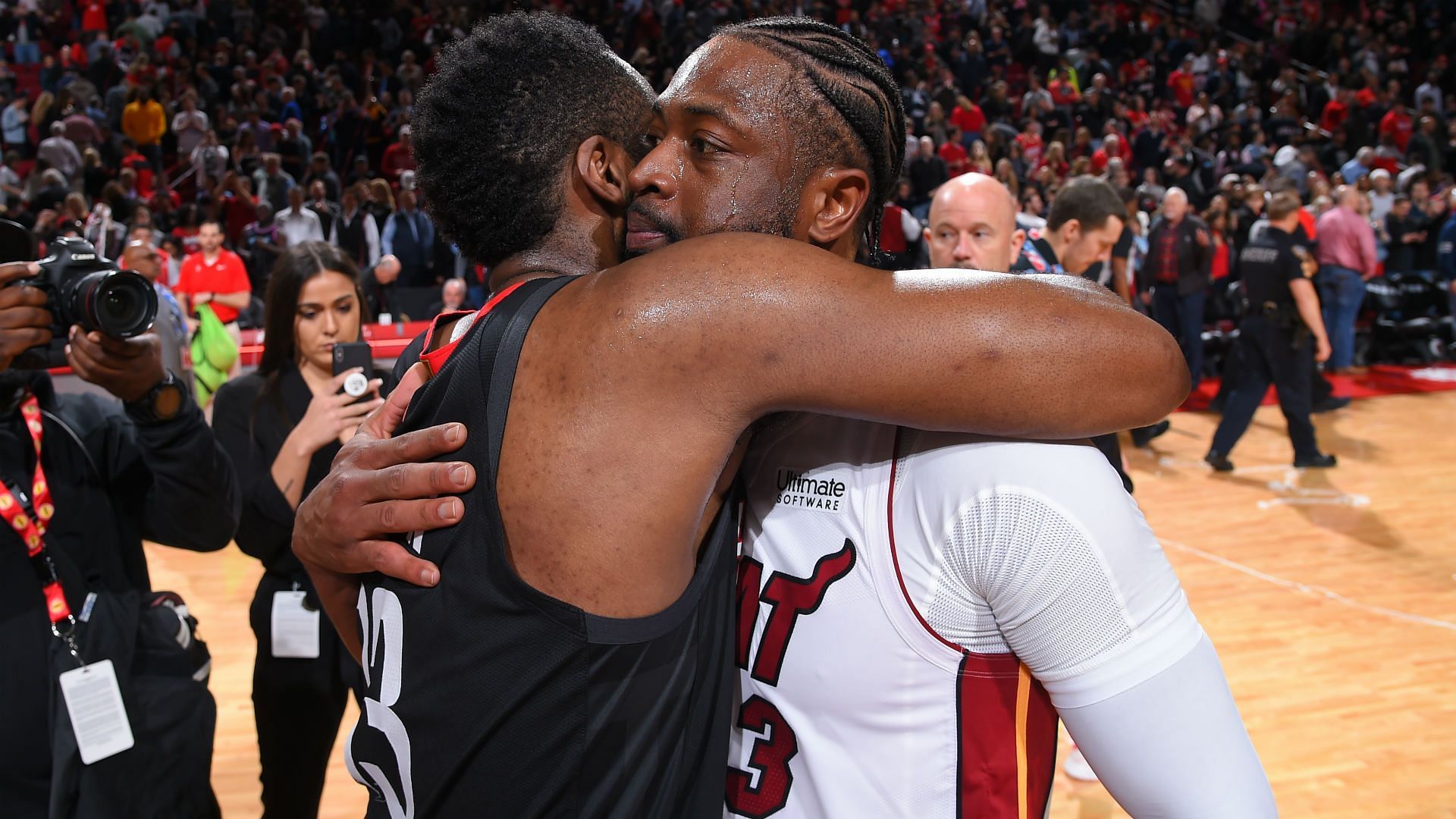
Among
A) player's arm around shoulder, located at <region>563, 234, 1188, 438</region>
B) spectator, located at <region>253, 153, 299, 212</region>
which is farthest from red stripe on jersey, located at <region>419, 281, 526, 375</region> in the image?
spectator, located at <region>253, 153, 299, 212</region>

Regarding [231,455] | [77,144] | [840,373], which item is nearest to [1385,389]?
[231,455]

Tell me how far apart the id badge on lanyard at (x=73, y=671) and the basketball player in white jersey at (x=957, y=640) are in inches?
49.5

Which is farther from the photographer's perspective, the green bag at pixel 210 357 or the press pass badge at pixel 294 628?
the green bag at pixel 210 357

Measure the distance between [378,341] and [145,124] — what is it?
7863 mm

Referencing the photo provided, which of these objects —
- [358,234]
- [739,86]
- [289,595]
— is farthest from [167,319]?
[358,234]

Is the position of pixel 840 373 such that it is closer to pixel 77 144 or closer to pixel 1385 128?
pixel 77 144

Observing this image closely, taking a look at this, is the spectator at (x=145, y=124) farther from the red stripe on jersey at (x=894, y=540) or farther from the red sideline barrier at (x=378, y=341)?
the red stripe on jersey at (x=894, y=540)

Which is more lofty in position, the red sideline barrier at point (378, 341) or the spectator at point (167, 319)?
the spectator at point (167, 319)

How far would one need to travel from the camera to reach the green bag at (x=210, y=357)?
20.4 ft

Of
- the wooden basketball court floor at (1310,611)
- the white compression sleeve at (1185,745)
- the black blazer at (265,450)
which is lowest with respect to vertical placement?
the wooden basketball court floor at (1310,611)

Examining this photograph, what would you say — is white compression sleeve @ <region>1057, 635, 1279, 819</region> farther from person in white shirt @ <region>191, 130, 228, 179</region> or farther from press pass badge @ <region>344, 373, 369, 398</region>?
person in white shirt @ <region>191, 130, 228, 179</region>

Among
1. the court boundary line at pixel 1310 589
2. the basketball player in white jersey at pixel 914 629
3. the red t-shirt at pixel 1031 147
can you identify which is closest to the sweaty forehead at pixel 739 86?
the basketball player in white jersey at pixel 914 629

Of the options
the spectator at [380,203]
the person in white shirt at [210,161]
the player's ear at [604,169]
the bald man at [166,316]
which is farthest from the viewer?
the person in white shirt at [210,161]

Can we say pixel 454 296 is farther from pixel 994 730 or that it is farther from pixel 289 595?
pixel 994 730
